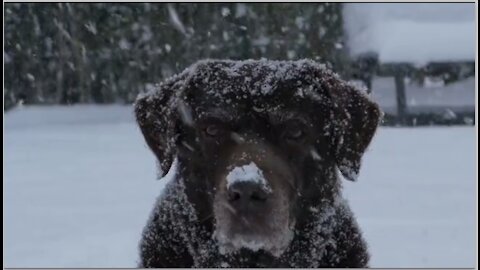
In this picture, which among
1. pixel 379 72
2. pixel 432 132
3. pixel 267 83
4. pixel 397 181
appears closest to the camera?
pixel 267 83

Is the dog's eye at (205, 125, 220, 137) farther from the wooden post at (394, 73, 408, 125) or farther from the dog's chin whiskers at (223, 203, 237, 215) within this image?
the wooden post at (394, 73, 408, 125)

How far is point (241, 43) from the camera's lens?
1491 centimetres

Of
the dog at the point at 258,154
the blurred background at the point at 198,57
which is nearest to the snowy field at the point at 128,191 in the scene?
the blurred background at the point at 198,57

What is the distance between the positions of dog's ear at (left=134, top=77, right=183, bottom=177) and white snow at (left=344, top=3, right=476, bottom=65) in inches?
423

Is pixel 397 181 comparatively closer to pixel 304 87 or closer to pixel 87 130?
pixel 304 87

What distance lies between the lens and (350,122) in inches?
132

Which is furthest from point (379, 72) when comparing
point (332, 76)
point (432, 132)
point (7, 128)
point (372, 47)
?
point (332, 76)

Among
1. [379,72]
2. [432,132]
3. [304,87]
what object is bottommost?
[432,132]

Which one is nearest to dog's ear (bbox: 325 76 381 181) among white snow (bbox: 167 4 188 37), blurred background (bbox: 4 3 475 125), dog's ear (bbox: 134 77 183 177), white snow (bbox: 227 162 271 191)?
white snow (bbox: 227 162 271 191)

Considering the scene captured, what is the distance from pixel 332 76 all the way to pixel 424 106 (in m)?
11.7

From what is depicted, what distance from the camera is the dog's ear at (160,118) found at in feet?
11.0

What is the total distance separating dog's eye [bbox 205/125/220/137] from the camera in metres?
3.23

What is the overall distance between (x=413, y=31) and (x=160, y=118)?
11980mm

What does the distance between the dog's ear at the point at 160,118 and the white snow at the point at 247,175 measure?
0.47 meters
